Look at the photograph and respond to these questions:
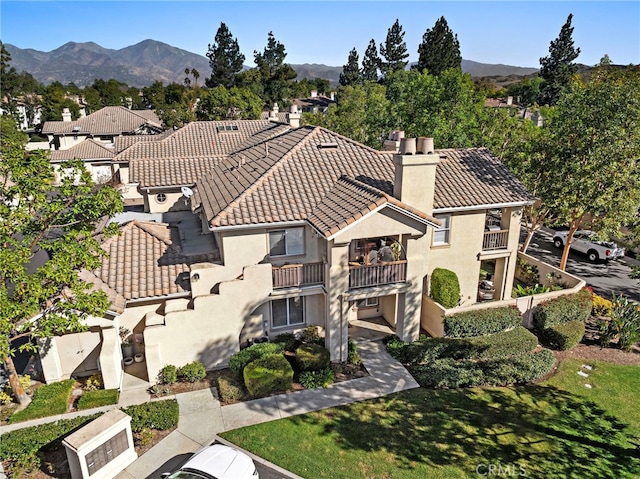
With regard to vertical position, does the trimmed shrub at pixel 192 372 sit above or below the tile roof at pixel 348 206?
below

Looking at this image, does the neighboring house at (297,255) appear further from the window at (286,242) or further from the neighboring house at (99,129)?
the neighboring house at (99,129)

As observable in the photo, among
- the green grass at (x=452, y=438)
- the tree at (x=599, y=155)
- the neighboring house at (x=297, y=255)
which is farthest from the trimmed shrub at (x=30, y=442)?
the tree at (x=599, y=155)

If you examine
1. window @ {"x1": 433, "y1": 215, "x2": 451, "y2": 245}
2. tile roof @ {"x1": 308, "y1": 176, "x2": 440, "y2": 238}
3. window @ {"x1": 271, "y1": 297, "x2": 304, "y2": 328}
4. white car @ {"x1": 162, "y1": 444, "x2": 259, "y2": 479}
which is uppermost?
tile roof @ {"x1": 308, "y1": 176, "x2": 440, "y2": 238}

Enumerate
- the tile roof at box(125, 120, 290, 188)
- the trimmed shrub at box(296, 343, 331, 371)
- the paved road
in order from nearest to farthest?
1. the trimmed shrub at box(296, 343, 331, 371)
2. the paved road
3. the tile roof at box(125, 120, 290, 188)

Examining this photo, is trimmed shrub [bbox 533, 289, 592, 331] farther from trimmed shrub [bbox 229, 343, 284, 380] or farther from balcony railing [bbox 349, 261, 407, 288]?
trimmed shrub [bbox 229, 343, 284, 380]

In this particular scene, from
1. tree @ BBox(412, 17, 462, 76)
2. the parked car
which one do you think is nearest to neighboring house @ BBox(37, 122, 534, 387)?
the parked car

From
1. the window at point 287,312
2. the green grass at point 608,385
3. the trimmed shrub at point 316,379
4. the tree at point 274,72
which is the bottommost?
the green grass at point 608,385

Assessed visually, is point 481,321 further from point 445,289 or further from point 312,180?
point 312,180

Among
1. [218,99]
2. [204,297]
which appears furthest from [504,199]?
[218,99]
